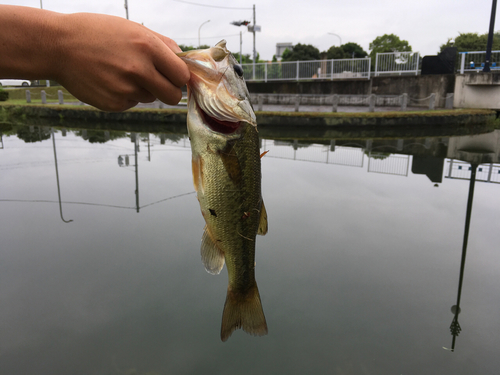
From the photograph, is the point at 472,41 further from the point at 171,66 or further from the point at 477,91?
the point at 171,66

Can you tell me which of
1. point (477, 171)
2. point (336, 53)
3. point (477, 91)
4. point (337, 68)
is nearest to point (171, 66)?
point (477, 171)

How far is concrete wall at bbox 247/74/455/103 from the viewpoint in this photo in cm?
1919

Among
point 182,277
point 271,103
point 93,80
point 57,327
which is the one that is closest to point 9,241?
point 57,327

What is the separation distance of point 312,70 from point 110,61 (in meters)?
23.5

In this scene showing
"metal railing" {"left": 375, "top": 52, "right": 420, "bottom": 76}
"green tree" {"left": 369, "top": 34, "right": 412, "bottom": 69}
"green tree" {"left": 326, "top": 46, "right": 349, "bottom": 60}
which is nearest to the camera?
"metal railing" {"left": 375, "top": 52, "right": 420, "bottom": 76}

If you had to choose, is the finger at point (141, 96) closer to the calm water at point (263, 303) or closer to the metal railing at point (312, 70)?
the calm water at point (263, 303)

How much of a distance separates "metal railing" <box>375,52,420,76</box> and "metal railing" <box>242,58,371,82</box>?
782 millimetres

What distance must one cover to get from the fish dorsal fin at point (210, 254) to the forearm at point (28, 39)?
1.02 metres

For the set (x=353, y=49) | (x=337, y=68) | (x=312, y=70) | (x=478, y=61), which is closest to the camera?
(x=478, y=61)

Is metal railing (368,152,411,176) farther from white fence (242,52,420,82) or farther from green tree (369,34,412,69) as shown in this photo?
green tree (369,34,412,69)

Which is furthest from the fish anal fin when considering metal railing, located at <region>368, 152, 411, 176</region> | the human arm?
metal railing, located at <region>368, 152, 411, 176</region>

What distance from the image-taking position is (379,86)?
67.9 ft

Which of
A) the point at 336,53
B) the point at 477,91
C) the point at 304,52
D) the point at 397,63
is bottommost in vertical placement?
the point at 477,91

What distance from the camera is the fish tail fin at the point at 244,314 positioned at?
2.02 metres
